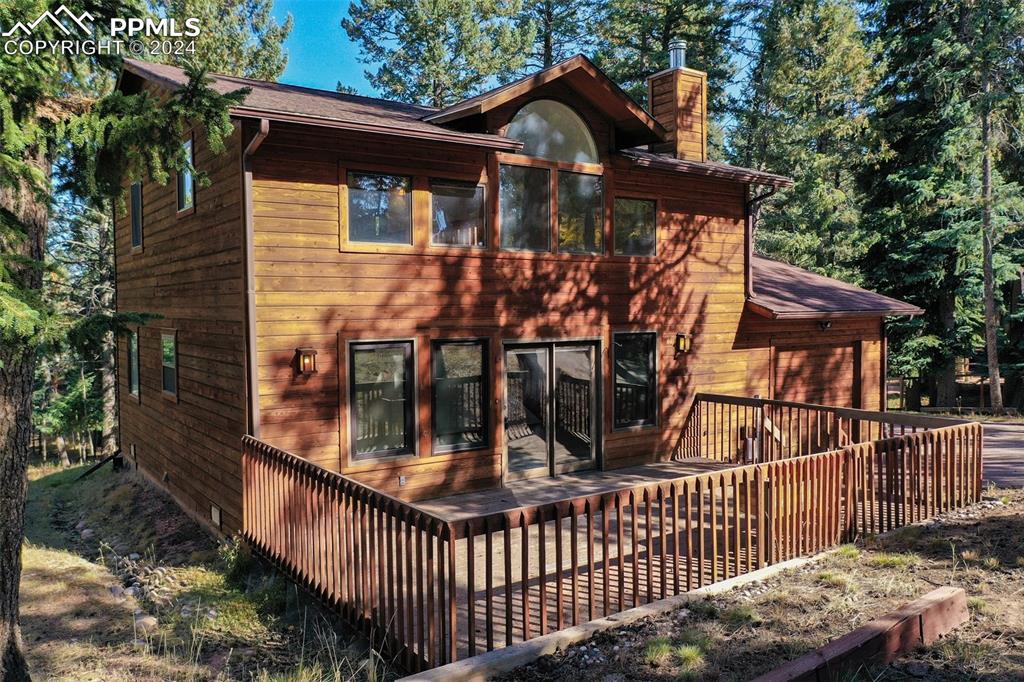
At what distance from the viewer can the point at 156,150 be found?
15.7 feet

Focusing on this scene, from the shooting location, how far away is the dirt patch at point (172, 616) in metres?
5.11

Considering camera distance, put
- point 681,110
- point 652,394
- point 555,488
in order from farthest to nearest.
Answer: point 681,110 → point 652,394 → point 555,488

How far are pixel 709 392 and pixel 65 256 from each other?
2425 cm

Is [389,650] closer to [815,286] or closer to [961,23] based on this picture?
[815,286]

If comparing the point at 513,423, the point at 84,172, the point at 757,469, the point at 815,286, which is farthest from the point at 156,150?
the point at 815,286

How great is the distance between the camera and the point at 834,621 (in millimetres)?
5090

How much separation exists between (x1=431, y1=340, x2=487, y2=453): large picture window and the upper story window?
1.60 m

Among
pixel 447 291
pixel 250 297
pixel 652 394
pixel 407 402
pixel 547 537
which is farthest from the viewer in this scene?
pixel 652 394

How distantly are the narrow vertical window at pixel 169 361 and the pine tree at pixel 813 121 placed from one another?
17699mm

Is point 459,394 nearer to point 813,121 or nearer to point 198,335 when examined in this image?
point 198,335

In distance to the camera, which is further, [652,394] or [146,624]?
[652,394]

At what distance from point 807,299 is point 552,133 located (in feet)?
20.7

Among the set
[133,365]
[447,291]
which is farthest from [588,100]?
[133,365]

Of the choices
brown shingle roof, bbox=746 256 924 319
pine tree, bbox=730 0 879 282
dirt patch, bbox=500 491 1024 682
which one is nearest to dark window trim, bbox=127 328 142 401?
dirt patch, bbox=500 491 1024 682
